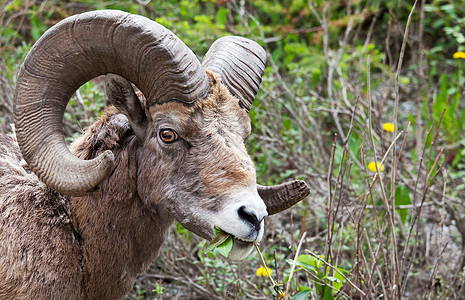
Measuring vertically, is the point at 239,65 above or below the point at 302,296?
above

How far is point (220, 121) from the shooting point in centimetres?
393

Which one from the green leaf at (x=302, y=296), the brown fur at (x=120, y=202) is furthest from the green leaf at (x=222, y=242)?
the green leaf at (x=302, y=296)

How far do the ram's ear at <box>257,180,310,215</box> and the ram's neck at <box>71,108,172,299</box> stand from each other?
720 millimetres

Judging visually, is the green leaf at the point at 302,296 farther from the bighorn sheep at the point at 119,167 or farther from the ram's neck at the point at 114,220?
the ram's neck at the point at 114,220

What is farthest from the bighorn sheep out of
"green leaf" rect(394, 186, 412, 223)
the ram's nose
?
"green leaf" rect(394, 186, 412, 223)

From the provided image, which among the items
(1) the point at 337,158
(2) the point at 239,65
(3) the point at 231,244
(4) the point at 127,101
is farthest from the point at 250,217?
(1) the point at 337,158

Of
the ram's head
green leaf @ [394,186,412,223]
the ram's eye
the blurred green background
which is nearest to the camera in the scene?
the ram's head

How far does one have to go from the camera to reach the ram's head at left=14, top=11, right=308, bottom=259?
12.1 feet

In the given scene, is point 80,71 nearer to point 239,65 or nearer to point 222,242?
point 239,65

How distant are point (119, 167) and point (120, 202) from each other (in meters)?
0.24

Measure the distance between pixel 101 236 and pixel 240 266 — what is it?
2222mm

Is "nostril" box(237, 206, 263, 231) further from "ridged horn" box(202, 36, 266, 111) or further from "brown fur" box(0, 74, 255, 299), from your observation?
"ridged horn" box(202, 36, 266, 111)

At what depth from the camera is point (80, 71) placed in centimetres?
392

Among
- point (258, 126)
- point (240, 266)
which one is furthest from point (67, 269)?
point (258, 126)
